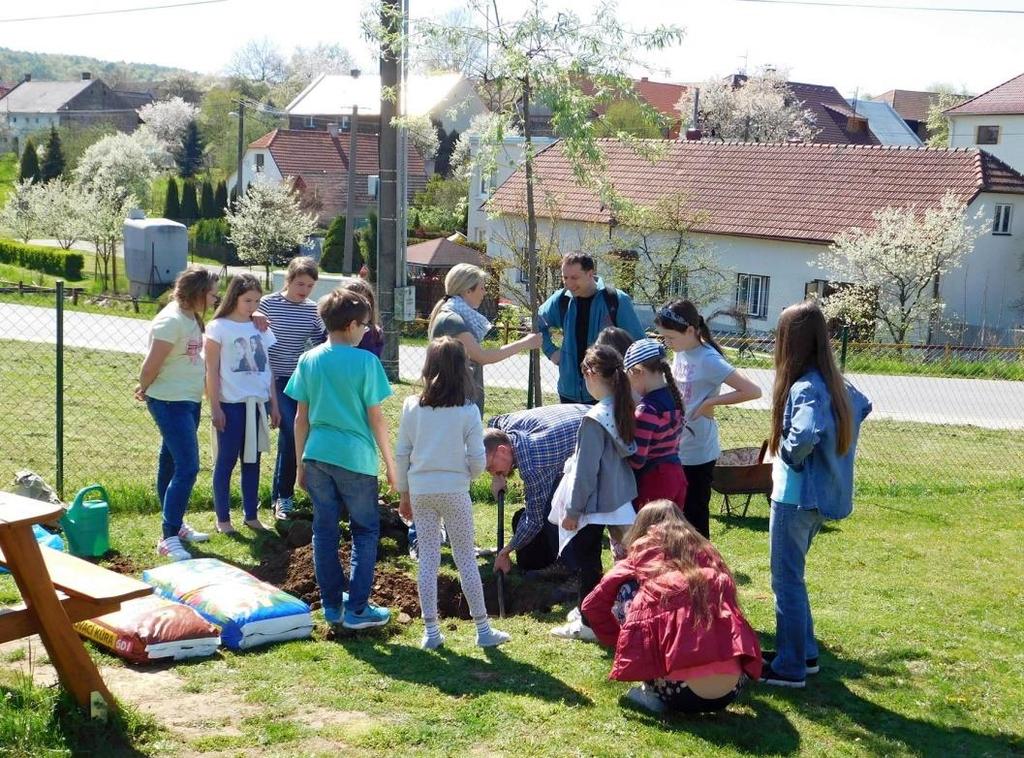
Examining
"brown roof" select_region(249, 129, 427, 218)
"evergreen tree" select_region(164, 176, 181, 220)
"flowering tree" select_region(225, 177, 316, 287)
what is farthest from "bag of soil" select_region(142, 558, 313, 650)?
"evergreen tree" select_region(164, 176, 181, 220)

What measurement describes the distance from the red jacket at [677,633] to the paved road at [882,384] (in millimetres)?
12376

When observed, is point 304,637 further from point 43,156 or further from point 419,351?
point 43,156

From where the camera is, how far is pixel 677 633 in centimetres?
444

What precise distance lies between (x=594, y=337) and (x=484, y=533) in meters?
1.66

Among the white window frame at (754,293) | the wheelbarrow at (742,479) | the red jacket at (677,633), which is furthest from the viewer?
the white window frame at (754,293)

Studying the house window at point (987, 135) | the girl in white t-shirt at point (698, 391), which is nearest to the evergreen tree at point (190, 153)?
the house window at point (987, 135)

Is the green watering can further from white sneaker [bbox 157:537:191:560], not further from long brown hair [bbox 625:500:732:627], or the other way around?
long brown hair [bbox 625:500:732:627]

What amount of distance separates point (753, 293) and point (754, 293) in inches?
1.2

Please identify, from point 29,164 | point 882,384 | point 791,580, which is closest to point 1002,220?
point 882,384

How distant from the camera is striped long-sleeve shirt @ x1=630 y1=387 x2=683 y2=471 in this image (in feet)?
17.6

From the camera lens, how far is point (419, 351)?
69.4ft

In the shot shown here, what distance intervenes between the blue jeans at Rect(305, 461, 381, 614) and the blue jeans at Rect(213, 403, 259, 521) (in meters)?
1.77

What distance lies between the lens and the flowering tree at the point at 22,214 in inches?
1940

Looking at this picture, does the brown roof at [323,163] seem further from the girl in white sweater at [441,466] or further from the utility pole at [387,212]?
the girl in white sweater at [441,466]
